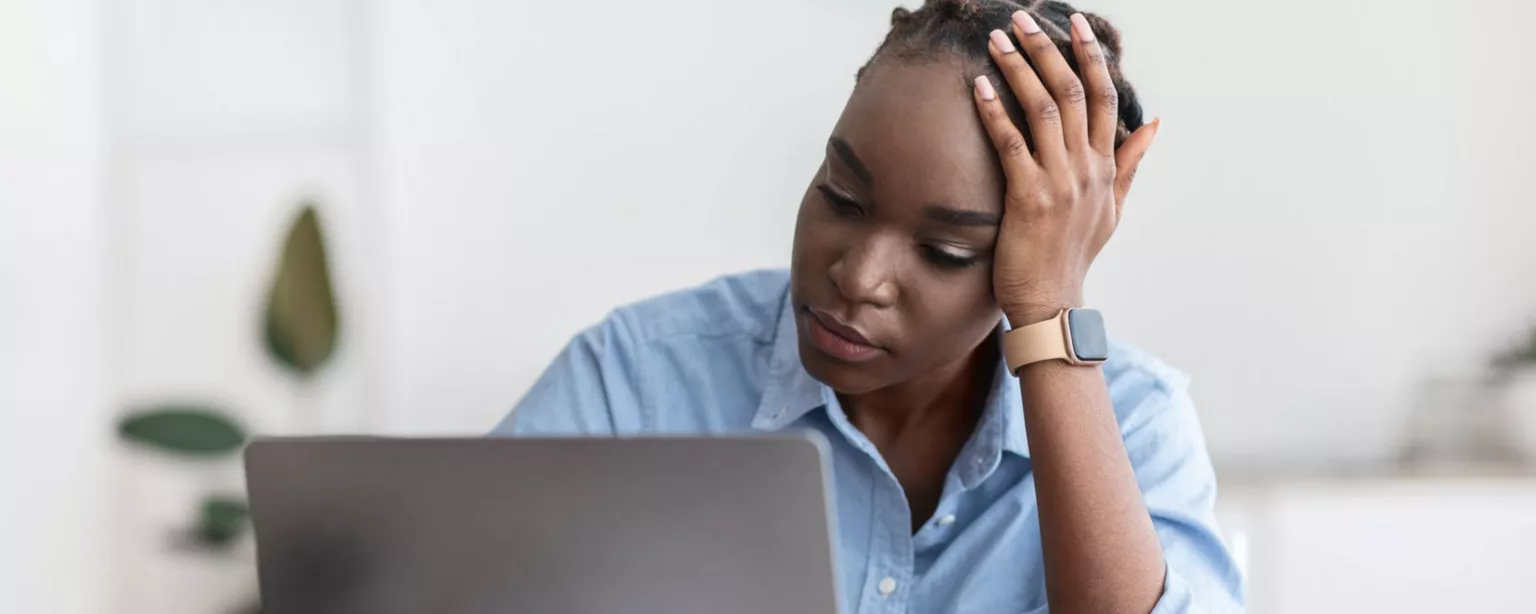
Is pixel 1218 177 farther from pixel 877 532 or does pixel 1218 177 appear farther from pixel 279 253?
pixel 279 253

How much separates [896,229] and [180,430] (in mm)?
1226

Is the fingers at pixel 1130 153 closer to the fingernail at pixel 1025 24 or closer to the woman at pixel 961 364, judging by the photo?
the woman at pixel 961 364

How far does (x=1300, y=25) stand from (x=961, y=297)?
3.45 ft

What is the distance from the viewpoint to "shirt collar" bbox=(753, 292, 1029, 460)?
1.14 meters

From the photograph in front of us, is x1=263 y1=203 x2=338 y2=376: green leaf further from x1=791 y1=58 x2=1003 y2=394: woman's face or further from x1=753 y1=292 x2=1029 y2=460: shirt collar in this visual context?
x1=791 y1=58 x2=1003 y2=394: woman's face

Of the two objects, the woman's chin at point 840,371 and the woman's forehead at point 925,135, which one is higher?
the woman's forehead at point 925,135

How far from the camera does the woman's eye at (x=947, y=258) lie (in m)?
1.01

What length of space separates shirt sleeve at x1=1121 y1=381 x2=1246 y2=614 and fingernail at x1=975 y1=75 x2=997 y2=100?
1.13 feet

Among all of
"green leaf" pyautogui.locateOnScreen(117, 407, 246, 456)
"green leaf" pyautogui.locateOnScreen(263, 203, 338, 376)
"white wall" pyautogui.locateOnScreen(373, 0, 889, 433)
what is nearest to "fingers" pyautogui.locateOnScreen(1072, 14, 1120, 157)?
"white wall" pyautogui.locateOnScreen(373, 0, 889, 433)

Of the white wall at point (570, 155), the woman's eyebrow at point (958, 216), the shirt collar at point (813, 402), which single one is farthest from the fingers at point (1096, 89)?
the white wall at point (570, 155)

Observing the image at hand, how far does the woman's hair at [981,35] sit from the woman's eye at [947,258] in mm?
108

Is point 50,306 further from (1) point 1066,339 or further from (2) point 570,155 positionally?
(1) point 1066,339

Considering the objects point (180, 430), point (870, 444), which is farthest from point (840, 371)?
point (180, 430)

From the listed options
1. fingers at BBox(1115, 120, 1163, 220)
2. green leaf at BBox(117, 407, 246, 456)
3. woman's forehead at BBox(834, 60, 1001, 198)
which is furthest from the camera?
green leaf at BBox(117, 407, 246, 456)
